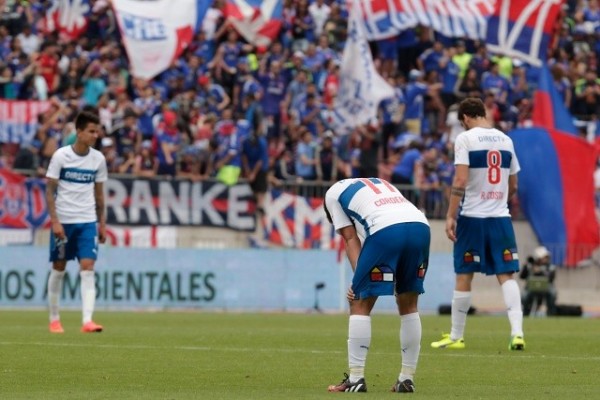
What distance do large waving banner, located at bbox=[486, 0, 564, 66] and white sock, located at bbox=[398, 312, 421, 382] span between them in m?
22.5

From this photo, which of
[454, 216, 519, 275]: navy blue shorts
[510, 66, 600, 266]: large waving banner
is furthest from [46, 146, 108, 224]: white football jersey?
[510, 66, 600, 266]: large waving banner

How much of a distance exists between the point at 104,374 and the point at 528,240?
18.3 m

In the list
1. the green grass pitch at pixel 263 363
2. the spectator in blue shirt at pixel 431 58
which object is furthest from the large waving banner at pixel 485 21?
the green grass pitch at pixel 263 363

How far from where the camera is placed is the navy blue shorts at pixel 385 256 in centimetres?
1056

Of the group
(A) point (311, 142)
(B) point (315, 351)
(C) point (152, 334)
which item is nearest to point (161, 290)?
(A) point (311, 142)

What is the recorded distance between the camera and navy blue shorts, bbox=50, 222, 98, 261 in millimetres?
17828

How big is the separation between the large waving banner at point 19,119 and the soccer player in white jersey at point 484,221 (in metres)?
14.5

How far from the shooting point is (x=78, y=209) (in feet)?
58.7

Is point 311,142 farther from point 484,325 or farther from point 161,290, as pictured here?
point 484,325

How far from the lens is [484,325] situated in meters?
20.9

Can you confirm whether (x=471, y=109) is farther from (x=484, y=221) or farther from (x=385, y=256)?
(x=385, y=256)

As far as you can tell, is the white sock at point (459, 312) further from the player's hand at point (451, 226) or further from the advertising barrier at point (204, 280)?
the advertising barrier at point (204, 280)

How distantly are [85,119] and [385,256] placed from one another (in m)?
7.57

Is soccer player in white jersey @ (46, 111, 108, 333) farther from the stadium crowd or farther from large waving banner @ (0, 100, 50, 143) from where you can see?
large waving banner @ (0, 100, 50, 143)
